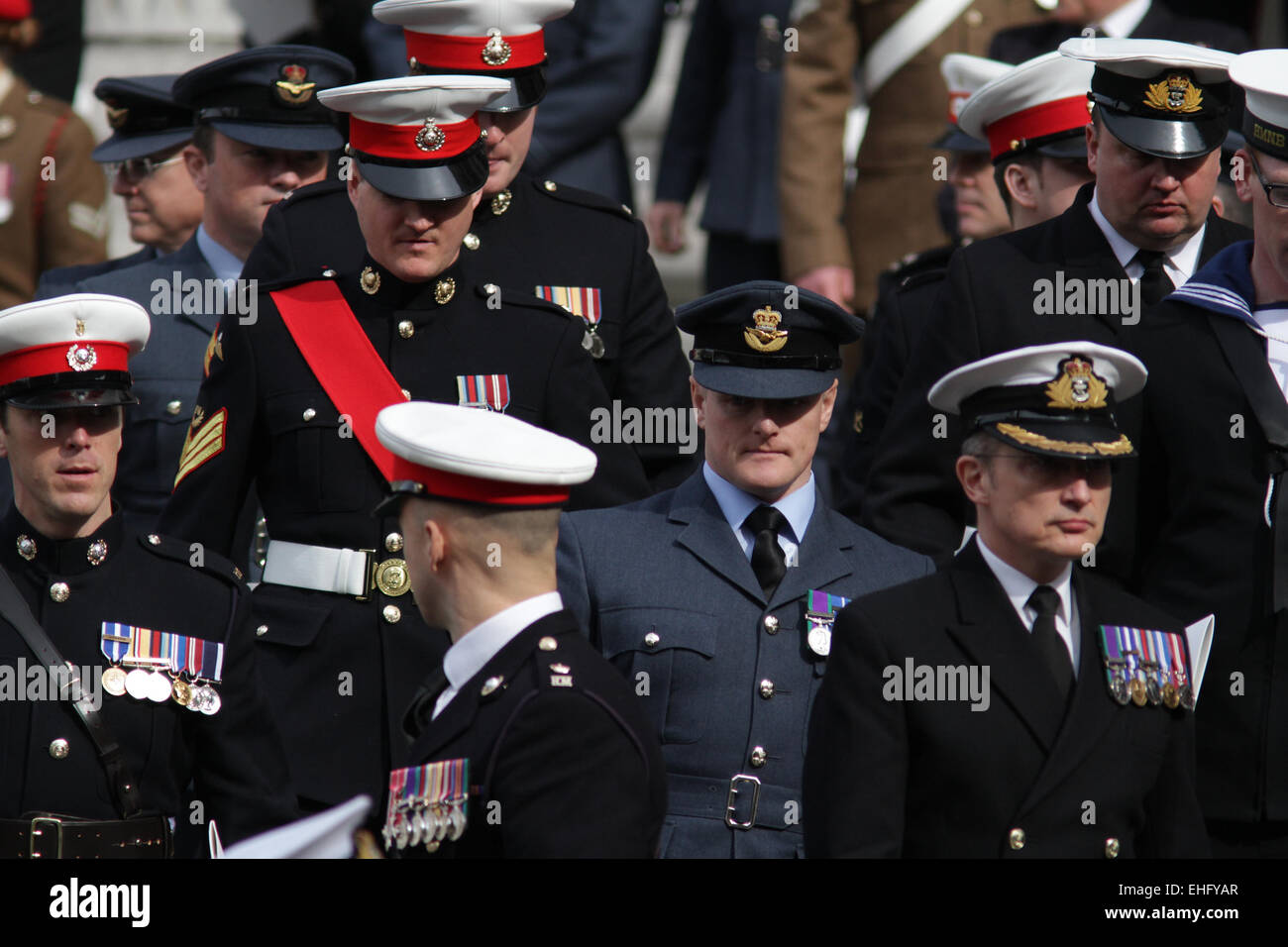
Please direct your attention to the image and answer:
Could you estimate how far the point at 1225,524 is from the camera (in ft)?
17.7

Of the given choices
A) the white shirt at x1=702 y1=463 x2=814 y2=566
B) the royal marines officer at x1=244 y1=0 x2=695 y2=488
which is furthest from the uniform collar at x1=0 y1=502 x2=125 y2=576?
the white shirt at x1=702 y1=463 x2=814 y2=566

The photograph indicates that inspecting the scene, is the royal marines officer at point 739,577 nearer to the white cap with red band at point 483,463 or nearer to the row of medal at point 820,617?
the row of medal at point 820,617

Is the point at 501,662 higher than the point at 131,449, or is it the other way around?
the point at 131,449

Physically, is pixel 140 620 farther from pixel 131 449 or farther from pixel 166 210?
pixel 166 210

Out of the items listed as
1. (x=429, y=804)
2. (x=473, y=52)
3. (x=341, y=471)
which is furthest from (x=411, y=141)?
(x=429, y=804)

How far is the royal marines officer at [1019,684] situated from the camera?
4.61 metres

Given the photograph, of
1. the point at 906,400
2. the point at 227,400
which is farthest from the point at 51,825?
the point at 906,400

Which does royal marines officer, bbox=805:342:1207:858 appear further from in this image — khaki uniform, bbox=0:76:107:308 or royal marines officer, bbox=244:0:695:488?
khaki uniform, bbox=0:76:107:308

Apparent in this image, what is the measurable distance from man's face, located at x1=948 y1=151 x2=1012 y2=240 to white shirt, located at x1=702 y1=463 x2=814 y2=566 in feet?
7.71

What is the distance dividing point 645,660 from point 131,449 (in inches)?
88.9

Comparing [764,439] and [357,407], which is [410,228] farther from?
[764,439]

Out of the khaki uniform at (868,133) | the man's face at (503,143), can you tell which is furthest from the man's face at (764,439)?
the khaki uniform at (868,133)

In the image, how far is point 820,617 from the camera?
17.7 ft

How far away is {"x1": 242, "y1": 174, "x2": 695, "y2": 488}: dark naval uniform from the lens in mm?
6273
